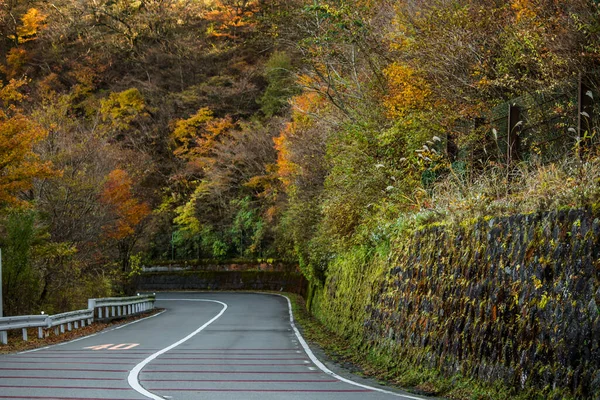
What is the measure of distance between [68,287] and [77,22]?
48.1m

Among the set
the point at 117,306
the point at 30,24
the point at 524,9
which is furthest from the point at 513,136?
the point at 30,24

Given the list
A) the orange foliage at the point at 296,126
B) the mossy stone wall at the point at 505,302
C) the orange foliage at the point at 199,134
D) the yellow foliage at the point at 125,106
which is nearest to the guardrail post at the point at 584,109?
the mossy stone wall at the point at 505,302

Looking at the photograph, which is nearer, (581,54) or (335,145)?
(581,54)

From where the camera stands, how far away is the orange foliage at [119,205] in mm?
33281

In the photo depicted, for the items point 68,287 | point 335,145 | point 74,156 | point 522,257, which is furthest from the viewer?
point 74,156

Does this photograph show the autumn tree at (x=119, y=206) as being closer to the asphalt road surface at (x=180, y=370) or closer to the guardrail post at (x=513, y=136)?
the asphalt road surface at (x=180, y=370)

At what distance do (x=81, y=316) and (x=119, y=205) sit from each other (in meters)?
9.62

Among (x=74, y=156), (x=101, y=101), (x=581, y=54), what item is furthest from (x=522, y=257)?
(x=101, y=101)

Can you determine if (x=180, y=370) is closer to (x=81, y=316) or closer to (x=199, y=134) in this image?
(x=81, y=316)

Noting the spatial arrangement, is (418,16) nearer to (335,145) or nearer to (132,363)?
(335,145)

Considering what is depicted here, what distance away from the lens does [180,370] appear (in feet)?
39.9

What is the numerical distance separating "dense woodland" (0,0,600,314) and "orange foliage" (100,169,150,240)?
0.10 meters

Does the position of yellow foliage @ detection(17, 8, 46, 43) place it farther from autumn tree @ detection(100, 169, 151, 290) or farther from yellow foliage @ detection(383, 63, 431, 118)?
yellow foliage @ detection(383, 63, 431, 118)

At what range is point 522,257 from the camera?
8.75 meters
